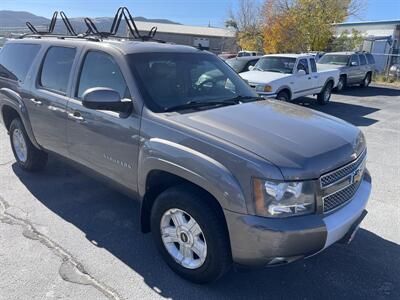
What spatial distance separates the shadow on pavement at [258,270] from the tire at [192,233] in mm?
163

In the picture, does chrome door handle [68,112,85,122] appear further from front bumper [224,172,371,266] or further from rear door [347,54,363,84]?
rear door [347,54,363,84]

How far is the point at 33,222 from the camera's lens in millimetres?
3922

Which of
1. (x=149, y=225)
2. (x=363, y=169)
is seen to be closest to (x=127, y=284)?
(x=149, y=225)

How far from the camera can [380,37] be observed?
28484 millimetres

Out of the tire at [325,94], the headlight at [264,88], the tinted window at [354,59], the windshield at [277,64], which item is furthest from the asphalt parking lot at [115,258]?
the tinted window at [354,59]

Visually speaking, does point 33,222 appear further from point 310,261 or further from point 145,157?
point 310,261

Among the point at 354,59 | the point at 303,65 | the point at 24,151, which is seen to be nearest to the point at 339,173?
→ the point at 24,151

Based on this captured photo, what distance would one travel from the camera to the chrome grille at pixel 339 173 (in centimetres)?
264

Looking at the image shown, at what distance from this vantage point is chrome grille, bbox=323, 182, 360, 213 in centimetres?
270

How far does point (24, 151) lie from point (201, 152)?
3.49 m

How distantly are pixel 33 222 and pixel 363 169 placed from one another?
3327 mm

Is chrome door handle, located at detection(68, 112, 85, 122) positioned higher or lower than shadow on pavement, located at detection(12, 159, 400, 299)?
higher

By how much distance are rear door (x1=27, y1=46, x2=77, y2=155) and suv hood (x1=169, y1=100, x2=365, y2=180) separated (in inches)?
64.9

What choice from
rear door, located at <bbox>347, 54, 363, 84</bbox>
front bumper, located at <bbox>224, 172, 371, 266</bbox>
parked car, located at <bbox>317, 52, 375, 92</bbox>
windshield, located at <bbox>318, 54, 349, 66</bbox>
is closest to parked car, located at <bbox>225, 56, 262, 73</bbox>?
parked car, located at <bbox>317, 52, 375, 92</bbox>
